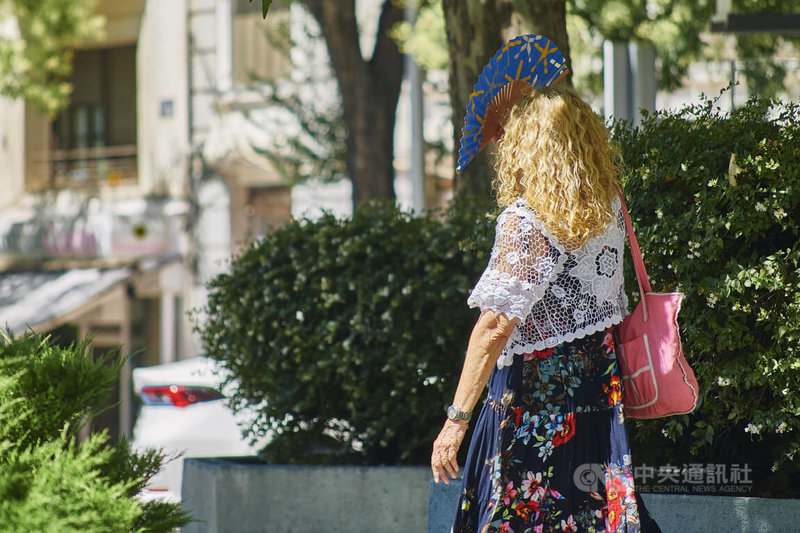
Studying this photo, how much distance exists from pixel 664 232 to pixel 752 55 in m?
7.93

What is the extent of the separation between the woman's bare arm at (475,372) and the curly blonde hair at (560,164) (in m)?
0.32

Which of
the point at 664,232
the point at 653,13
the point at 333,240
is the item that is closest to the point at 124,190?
the point at 653,13

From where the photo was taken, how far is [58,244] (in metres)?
19.5

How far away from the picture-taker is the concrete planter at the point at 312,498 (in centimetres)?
487

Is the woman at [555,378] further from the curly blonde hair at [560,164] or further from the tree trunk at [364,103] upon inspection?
the tree trunk at [364,103]

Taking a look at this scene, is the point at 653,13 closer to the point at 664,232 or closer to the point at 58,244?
the point at 664,232

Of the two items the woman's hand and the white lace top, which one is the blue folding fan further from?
the woman's hand

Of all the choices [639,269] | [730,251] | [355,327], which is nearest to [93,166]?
[355,327]

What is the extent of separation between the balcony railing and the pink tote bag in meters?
17.6

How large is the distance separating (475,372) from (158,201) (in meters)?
16.7

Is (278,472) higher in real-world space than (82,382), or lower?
lower

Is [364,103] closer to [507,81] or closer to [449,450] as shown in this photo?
[507,81]

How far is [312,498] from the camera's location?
5.00 metres

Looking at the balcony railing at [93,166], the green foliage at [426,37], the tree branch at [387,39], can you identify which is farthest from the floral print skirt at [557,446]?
the balcony railing at [93,166]
